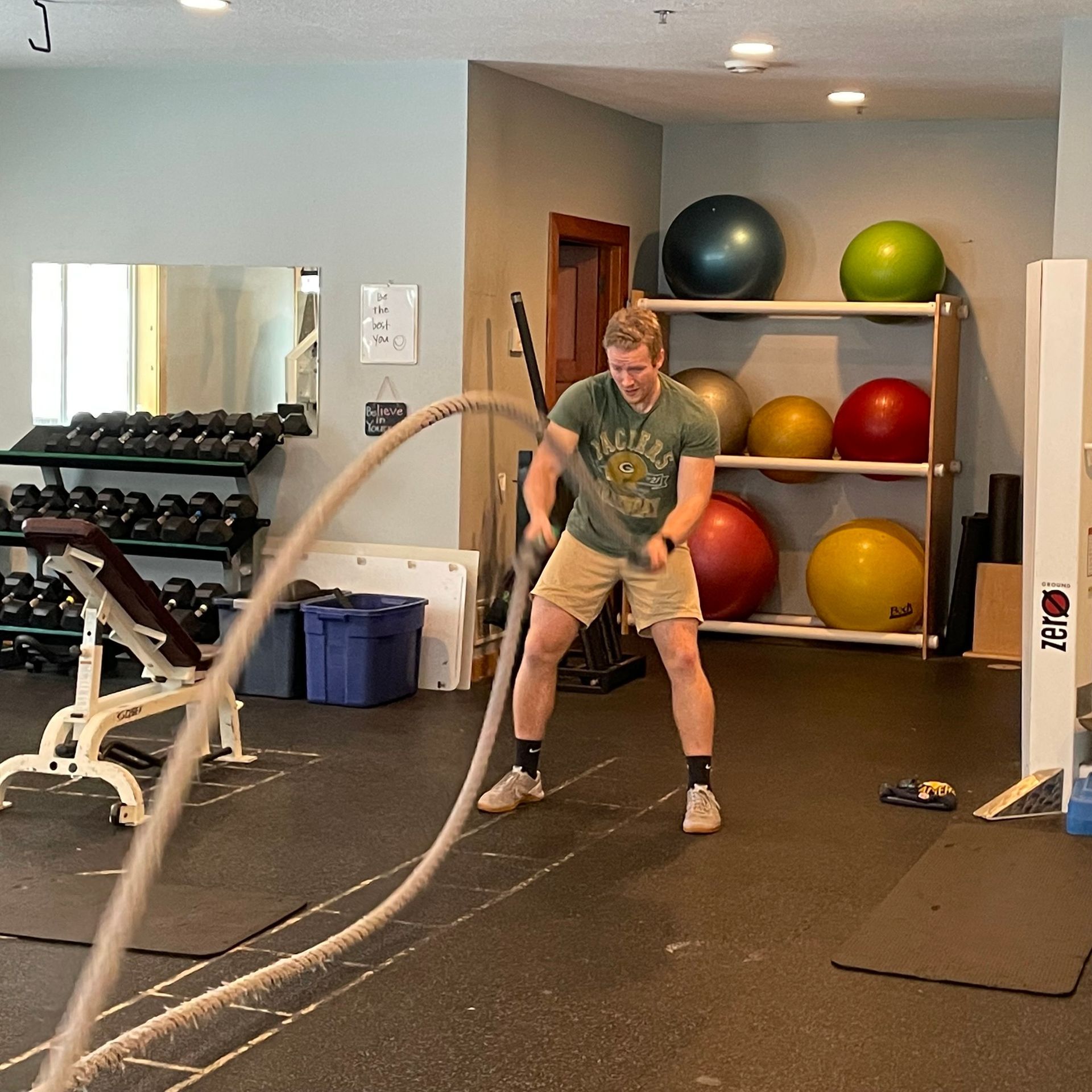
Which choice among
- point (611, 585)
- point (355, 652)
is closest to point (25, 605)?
point (355, 652)

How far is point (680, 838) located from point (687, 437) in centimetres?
112

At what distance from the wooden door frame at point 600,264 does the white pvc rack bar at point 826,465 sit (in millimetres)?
837

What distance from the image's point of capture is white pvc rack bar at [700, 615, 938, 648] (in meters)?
7.62

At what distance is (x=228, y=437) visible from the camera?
6.71 meters

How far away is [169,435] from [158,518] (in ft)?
1.18

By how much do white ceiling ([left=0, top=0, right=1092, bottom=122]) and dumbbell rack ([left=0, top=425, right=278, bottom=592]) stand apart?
164 cm

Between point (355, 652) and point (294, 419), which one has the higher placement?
point (294, 419)

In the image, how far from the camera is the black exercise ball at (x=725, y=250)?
7906mm

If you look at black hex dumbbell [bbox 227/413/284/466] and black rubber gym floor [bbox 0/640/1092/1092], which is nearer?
black rubber gym floor [bbox 0/640/1092/1092]

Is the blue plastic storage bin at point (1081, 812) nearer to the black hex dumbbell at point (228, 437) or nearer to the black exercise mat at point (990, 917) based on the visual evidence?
the black exercise mat at point (990, 917)

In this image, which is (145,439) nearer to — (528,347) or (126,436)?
(126,436)

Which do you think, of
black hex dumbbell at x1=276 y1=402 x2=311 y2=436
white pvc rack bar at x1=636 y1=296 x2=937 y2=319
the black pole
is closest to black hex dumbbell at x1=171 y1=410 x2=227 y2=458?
black hex dumbbell at x1=276 y1=402 x2=311 y2=436

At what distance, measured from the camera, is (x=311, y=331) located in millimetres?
6852

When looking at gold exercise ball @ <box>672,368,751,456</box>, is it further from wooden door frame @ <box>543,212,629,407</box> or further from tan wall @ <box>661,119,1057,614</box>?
wooden door frame @ <box>543,212,629,407</box>
